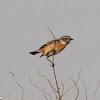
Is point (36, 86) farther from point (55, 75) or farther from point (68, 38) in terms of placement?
point (68, 38)

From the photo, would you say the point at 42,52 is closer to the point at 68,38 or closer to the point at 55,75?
the point at 68,38

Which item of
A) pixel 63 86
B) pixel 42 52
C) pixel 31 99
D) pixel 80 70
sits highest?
pixel 42 52

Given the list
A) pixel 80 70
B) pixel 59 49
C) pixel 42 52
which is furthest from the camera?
pixel 42 52

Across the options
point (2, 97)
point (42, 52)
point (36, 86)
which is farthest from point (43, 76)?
point (42, 52)

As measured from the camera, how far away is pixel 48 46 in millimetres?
3926

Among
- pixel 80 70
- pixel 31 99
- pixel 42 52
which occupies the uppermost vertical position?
pixel 42 52

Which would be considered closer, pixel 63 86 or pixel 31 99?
pixel 63 86

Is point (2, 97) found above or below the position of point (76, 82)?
below

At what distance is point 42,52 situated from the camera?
161 inches

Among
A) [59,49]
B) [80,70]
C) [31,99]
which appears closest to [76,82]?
[80,70]

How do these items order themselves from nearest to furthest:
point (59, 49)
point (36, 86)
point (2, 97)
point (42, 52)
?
1. point (36, 86)
2. point (2, 97)
3. point (59, 49)
4. point (42, 52)

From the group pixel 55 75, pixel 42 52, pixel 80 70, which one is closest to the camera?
pixel 55 75

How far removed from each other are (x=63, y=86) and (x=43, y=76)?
237 millimetres

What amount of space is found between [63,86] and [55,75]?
25 cm
